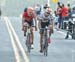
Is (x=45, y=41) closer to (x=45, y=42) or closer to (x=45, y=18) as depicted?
(x=45, y=42)

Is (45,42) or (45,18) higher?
(45,18)

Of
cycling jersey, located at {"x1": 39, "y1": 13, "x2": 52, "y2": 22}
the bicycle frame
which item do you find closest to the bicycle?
the bicycle frame

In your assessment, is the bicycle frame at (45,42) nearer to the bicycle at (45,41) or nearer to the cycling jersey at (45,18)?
the bicycle at (45,41)

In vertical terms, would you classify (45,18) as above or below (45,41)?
above

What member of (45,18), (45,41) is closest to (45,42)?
(45,41)

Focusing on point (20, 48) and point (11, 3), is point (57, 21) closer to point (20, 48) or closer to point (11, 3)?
point (20, 48)

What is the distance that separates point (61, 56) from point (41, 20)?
146 centimetres

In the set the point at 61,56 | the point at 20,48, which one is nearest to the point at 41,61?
the point at 61,56

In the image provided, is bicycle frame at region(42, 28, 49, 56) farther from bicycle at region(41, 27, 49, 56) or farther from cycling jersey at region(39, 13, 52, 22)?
cycling jersey at region(39, 13, 52, 22)

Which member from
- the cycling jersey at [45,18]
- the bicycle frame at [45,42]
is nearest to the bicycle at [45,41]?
the bicycle frame at [45,42]

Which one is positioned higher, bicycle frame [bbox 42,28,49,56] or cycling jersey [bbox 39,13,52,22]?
cycling jersey [bbox 39,13,52,22]

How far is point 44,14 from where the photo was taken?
18484 mm

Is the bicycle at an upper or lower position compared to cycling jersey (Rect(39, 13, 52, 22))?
lower

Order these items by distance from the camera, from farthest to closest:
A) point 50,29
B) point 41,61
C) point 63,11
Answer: point 63,11
point 50,29
point 41,61
